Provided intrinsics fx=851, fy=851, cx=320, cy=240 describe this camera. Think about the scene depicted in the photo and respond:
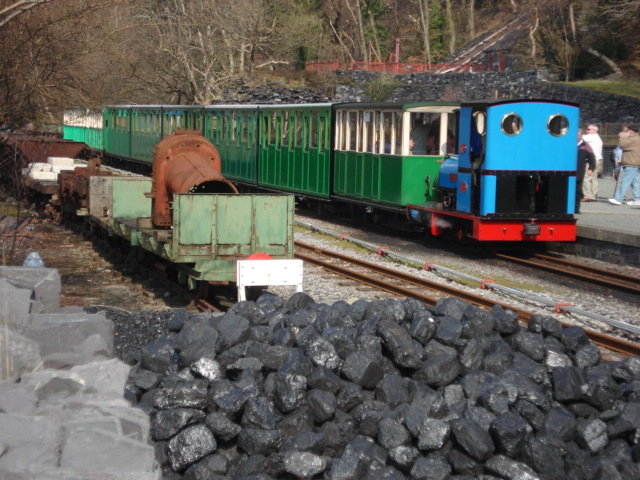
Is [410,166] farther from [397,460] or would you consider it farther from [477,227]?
[397,460]

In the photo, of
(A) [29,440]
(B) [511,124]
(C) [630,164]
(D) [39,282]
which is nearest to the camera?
(A) [29,440]

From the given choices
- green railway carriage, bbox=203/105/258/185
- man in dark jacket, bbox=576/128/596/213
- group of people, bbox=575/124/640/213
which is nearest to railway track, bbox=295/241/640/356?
man in dark jacket, bbox=576/128/596/213

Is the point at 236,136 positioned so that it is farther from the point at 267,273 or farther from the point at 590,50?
the point at 590,50

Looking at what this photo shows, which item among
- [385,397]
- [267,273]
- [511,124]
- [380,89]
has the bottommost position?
[385,397]

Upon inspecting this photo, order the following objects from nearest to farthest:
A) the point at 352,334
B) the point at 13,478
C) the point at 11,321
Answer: the point at 13,478 < the point at 11,321 < the point at 352,334

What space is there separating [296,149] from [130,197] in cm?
717

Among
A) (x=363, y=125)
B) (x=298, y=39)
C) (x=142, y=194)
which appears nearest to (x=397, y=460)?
(x=142, y=194)

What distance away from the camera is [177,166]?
1299 cm

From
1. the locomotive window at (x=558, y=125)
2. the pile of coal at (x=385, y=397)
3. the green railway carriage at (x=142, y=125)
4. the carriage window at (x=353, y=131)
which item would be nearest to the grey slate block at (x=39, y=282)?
the pile of coal at (x=385, y=397)

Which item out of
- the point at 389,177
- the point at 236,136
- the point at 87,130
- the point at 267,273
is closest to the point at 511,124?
the point at 389,177

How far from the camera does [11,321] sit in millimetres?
6676

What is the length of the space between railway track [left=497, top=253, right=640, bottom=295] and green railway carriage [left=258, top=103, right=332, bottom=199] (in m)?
6.09

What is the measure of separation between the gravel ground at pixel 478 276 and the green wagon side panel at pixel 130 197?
11.2 feet

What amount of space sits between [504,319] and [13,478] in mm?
4659
